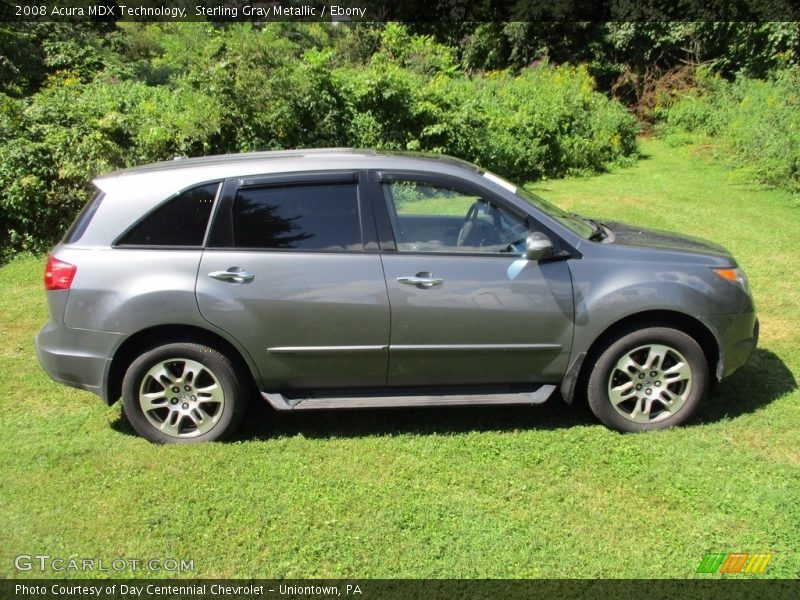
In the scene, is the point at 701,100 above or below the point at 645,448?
above

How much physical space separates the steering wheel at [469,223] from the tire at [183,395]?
5.30 ft

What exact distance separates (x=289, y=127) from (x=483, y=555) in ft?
29.7

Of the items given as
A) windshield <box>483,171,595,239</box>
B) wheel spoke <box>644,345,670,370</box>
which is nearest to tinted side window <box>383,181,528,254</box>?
windshield <box>483,171,595,239</box>

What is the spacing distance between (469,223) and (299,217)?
1.06 meters

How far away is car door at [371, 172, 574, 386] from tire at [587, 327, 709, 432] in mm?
289

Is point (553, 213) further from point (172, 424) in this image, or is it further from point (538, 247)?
point (172, 424)

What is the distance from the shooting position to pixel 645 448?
13.9 ft

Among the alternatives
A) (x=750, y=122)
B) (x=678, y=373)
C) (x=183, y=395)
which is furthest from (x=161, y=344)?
(x=750, y=122)

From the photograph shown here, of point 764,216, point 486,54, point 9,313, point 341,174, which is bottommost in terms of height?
point 9,313

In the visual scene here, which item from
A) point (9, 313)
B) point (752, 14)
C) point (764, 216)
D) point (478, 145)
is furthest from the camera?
point (752, 14)

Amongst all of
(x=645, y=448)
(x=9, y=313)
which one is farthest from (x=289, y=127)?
(x=645, y=448)

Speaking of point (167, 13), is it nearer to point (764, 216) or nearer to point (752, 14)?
point (752, 14)

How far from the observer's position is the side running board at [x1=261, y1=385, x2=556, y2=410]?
4.31 meters

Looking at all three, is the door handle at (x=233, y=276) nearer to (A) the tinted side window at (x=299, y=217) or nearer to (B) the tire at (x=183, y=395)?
(A) the tinted side window at (x=299, y=217)
